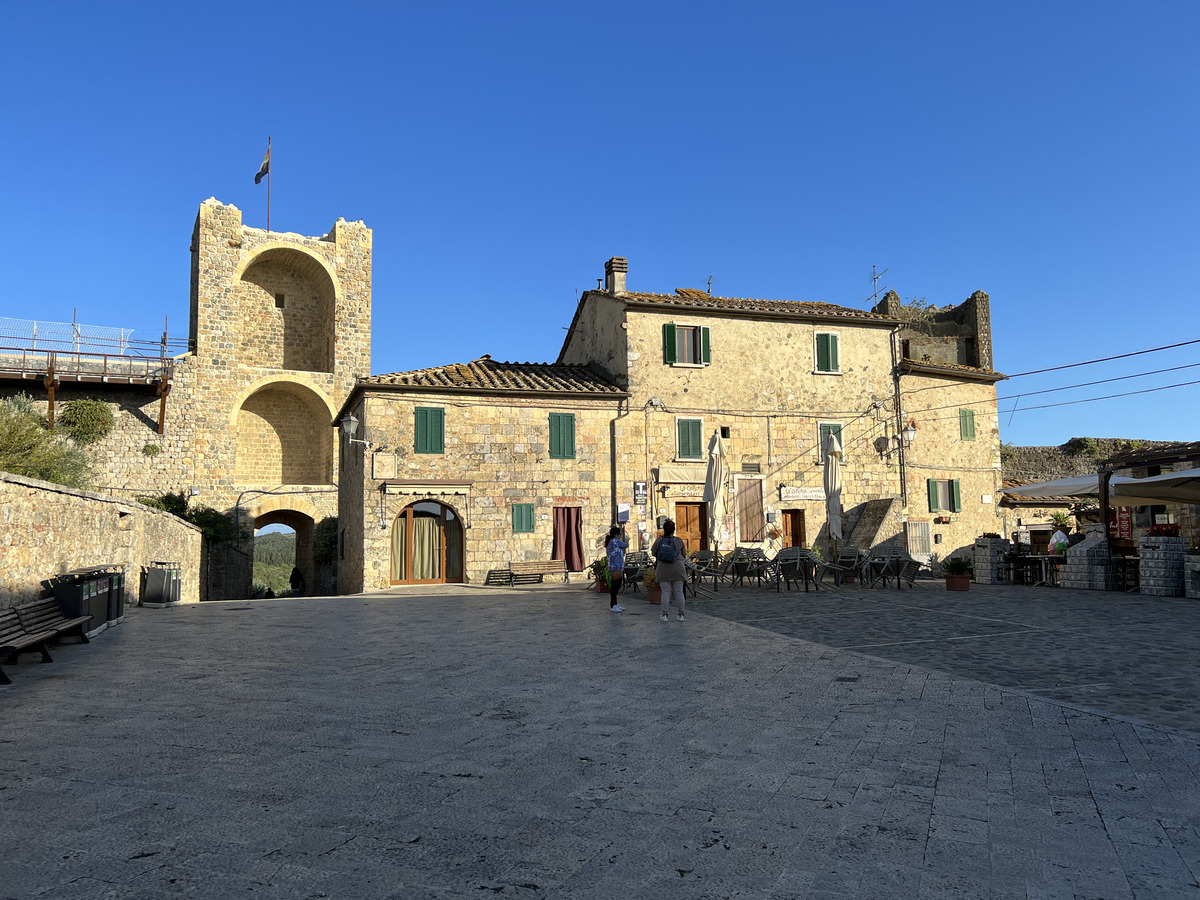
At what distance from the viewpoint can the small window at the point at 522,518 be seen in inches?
776

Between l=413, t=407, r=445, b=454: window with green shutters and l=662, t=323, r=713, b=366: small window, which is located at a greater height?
l=662, t=323, r=713, b=366: small window

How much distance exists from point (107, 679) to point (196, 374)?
948 inches

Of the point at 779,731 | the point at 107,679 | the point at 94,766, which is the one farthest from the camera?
the point at 107,679

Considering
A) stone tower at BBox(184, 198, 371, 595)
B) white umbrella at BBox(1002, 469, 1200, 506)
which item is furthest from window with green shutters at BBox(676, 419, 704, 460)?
stone tower at BBox(184, 198, 371, 595)

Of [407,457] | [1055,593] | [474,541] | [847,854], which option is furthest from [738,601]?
[847,854]

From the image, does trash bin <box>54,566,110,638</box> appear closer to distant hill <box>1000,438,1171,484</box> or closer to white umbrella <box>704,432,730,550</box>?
white umbrella <box>704,432,730,550</box>

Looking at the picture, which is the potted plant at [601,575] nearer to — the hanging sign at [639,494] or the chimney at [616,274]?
the hanging sign at [639,494]

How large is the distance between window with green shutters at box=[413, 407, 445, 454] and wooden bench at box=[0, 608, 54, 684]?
11.6m

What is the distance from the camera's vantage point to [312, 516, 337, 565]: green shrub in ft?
91.1

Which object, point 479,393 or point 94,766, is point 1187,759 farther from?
point 479,393

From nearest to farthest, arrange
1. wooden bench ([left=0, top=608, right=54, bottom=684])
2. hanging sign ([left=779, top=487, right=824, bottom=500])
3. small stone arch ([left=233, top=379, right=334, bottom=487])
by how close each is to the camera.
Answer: wooden bench ([left=0, top=608, right=54, bottom=684]) < hanging sign ([left=779, top=487, right=824, bottom=500]) < small stone arch ([left=233, top=379, right=334, bottom=487])

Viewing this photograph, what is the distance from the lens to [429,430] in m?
19.3

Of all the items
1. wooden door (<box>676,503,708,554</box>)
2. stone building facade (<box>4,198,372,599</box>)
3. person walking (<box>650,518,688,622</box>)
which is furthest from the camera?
stone building facade (<box>4,198,372,599</box>)

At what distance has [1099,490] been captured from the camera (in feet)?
53.6
